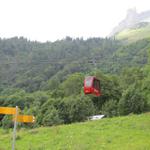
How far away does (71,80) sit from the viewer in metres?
92.8

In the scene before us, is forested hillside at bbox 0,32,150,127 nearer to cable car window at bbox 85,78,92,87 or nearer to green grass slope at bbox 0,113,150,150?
green grass slope at bbox 0,113,150,150

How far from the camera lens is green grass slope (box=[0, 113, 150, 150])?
79.8ft

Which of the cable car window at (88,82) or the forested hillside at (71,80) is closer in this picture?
the cable car window at (88,82)

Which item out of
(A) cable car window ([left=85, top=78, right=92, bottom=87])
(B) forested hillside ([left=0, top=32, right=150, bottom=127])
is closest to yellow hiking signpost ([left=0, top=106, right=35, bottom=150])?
(A) cable car window ([left=85, top=78, right=92, bottom=87])

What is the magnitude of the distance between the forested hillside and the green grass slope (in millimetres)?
7475

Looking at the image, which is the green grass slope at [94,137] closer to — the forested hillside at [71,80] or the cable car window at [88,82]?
the cable car window at [88,82]

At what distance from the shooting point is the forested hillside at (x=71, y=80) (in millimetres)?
52688

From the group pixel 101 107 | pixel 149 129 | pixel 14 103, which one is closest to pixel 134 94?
pixel 101 107

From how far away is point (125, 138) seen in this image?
86.7 ft

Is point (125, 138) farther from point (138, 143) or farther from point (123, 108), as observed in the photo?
point (123, 108)

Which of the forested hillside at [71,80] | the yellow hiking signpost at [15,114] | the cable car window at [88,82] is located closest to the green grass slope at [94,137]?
the cable car window at [88,82]

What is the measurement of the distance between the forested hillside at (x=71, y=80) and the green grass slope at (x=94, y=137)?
24.5 ft

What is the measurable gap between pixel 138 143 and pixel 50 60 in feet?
499

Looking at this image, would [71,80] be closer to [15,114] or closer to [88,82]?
[88,82]
